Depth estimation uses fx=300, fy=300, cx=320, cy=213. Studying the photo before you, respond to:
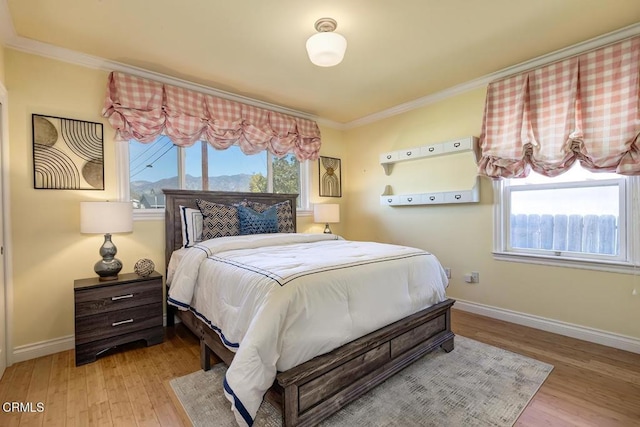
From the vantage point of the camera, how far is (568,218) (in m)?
2.73

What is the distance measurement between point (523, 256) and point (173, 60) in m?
3.79

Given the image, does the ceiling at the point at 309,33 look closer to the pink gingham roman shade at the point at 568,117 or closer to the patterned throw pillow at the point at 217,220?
the pink gingham roman shade at the point at 568,117

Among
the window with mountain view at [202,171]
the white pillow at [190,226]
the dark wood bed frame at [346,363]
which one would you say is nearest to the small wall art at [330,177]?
the window with mountain view at [202,171]

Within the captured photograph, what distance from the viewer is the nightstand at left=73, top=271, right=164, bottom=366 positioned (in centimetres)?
222

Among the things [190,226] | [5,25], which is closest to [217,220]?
[190,226]

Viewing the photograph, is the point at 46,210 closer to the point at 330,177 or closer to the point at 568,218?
the point at 330,177

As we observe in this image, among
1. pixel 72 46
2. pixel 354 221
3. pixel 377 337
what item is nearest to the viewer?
pixel 377 337

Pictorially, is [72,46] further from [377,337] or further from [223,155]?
[377,337]

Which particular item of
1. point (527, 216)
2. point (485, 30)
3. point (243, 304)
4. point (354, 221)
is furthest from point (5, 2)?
point (527, 216)

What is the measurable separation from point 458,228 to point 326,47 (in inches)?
95.4

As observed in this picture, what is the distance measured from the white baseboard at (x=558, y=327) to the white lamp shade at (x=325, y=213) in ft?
6.02

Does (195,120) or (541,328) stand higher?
(195,120)

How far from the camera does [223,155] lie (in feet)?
11.9

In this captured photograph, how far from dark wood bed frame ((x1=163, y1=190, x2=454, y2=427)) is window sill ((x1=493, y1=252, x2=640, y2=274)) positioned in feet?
3.58
